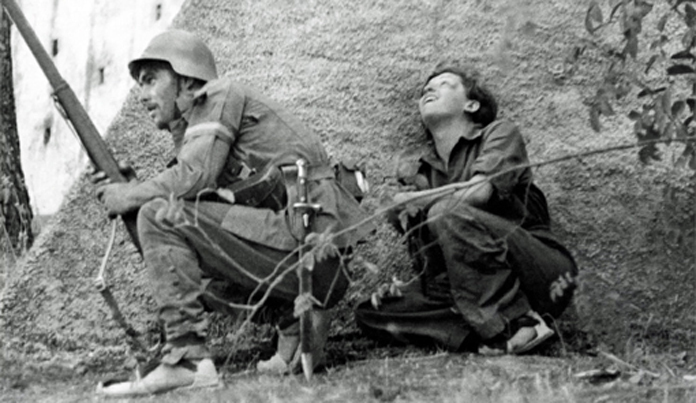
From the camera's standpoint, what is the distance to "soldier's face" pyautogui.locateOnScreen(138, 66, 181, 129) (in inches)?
308

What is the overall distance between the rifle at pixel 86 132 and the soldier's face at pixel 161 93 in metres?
0.32

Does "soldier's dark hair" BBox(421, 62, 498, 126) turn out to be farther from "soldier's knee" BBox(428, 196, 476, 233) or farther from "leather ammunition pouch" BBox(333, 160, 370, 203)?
"leather ammunition pouch" BBox(333, 160, 370, 203)

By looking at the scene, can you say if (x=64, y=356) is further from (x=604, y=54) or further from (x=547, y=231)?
(x=604, y=54)

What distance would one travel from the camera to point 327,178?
7.69 m

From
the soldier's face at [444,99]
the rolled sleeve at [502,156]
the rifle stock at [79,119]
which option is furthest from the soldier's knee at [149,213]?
the soldier's face at [444,99]

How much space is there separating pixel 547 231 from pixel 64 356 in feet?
8.28

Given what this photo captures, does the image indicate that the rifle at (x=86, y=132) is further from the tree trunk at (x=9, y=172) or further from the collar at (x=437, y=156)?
the tree trunk at (x=9, y=172)

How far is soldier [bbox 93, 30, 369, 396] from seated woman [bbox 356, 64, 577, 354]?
15.5 inches

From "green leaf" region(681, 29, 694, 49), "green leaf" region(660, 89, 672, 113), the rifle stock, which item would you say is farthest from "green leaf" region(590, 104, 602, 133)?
the rifle stock

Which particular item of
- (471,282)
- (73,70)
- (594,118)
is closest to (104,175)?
(471,282)

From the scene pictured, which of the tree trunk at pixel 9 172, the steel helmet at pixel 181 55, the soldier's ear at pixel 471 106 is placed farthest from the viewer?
the tree trunk at pixel 9 172

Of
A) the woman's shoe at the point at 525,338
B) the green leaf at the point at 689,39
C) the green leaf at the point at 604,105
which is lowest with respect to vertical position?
the woman's shoe at the point at 525,338

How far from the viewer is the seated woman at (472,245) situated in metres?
7.95

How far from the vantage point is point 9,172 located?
1102 cm
